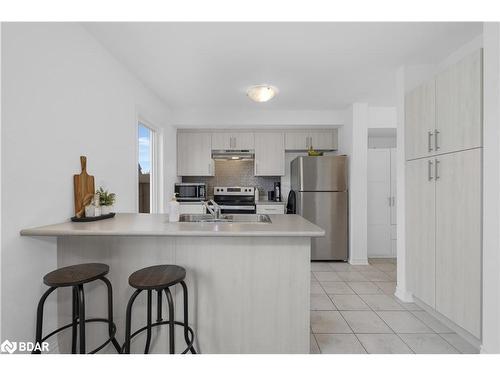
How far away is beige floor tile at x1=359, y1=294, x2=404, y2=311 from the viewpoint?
103 inches

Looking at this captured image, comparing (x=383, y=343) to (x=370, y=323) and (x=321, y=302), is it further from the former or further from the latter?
(x=321, y=302)

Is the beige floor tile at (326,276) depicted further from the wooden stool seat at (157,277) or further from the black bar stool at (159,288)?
the wooden stool seat at (157,277)

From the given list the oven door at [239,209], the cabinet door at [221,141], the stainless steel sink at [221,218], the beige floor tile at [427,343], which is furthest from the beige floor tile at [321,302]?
the cabinet door at [221,141]

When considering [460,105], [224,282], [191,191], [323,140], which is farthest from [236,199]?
[460,105]

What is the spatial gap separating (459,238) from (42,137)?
3004 mm

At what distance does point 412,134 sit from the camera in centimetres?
255

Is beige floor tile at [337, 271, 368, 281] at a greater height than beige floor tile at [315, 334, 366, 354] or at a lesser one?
lesser

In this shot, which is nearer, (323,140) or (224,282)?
(224,282)

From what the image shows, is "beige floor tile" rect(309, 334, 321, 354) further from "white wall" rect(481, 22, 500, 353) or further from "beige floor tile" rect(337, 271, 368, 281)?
"beige floor tile" rect(337, 271, 368, 281)

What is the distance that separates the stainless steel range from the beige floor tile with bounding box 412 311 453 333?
8.65 feet

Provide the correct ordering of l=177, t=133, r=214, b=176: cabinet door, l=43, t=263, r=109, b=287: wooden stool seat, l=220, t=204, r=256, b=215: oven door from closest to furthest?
1. l=43, t=263, r=109, b=287: wooden stool seat
2. l=220, t=204, r=256, b=215: oven door
3. l=177, t=133, r=214, b=176: cabinet door

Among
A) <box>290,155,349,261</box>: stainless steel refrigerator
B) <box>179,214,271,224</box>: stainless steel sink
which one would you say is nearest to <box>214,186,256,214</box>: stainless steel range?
<box>290,155,349,261</box>: stainless steel refrigerator

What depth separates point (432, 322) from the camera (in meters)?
2.33

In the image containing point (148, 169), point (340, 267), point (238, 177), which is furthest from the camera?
point (238, 177)
